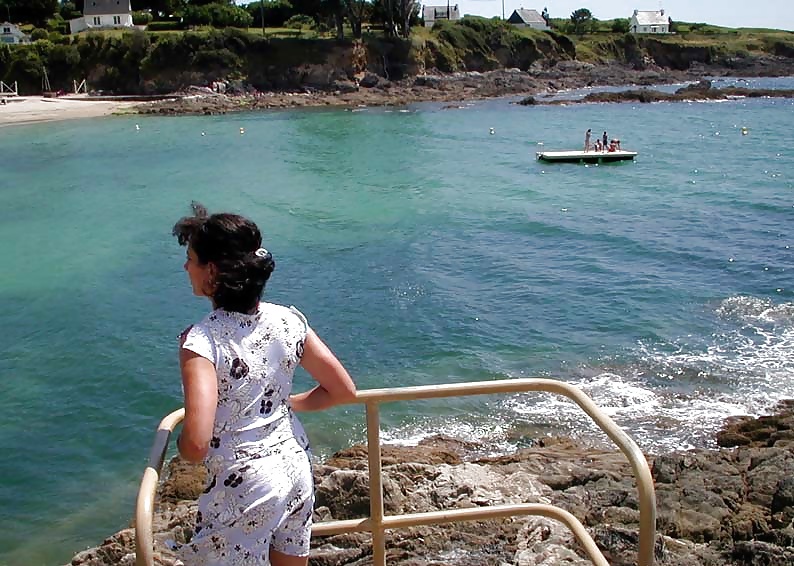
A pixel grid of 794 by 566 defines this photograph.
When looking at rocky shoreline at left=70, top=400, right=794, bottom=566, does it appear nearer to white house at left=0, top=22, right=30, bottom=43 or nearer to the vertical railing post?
the vertical railing post

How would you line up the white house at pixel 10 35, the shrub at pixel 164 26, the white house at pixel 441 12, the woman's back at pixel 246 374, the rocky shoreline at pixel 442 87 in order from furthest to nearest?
the white house at pixel 441 12
the shrub at pixel 164 26
the white house at pixel 10 35
the rocky shoreline at pixel 442 87
the woman's back at pixel 246 374

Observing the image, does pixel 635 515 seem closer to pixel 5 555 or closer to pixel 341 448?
pixel 341 448

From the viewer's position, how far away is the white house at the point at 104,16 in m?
99.2

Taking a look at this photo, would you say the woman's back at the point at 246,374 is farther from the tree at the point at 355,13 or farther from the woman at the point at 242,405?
the tree at the point at 355,13

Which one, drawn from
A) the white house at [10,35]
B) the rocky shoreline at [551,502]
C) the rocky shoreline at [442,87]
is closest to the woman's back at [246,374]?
the rocky shoreline at [551,502]

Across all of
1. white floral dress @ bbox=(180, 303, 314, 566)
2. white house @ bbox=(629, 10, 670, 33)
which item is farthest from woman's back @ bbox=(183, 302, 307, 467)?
white house @ bbox=(629, 10, 670, 33)

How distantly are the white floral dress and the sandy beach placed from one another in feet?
240

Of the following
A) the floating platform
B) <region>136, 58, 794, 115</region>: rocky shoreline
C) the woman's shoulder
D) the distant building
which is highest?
the distant building

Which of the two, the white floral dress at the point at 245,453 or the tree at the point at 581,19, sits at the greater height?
the tree at the point at 581,19

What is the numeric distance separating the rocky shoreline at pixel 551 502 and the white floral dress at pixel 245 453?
1907 mm

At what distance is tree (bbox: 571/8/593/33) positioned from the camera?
429 ft

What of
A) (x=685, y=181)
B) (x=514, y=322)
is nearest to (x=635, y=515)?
(x=514, y=322)

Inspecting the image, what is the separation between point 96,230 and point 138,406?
1776 cm

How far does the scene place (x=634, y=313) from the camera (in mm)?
19391
